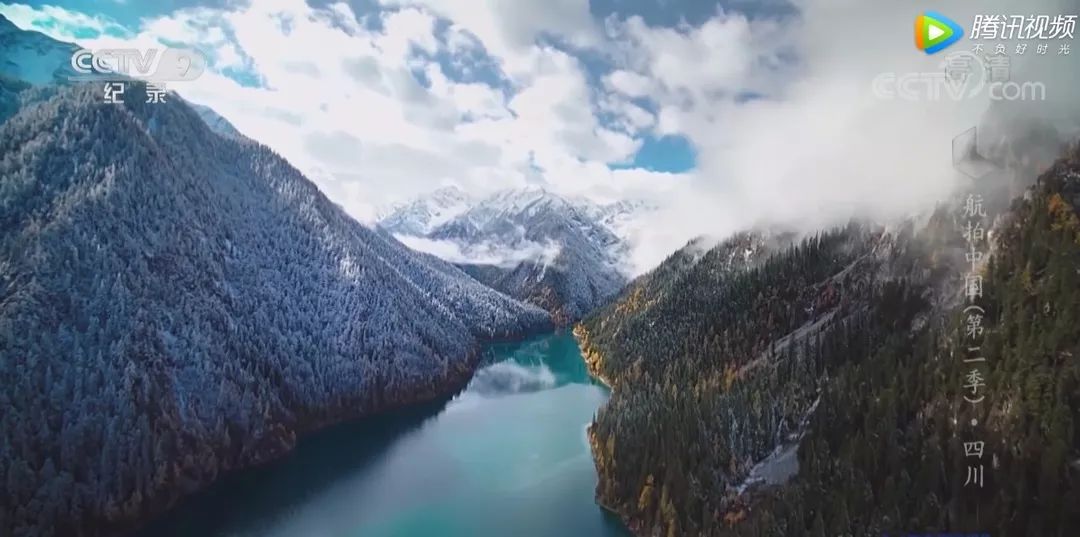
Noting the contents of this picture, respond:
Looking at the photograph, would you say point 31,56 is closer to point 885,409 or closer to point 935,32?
point 935,32

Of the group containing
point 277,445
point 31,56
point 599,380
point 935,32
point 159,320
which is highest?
point 31,56

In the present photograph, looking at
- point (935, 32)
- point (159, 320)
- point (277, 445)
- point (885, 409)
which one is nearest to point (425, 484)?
point (277, 445)

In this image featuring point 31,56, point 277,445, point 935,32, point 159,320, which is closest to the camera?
point 935,32

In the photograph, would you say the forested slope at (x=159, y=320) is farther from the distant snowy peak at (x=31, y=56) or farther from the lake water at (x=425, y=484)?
the distant snowy peak at (x=31, y=56)

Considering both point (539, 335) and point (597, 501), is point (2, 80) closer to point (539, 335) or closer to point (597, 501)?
point (597, 501)

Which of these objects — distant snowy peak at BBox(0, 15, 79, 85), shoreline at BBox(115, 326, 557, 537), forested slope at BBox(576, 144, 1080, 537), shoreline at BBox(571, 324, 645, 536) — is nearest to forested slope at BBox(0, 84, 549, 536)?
shoreline at BBox(115, 326, 557, 537)

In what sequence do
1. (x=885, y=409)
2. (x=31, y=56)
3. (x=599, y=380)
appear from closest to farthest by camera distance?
(x=885, y=409) < (x=31, y=56) < (x=599, y=380)
